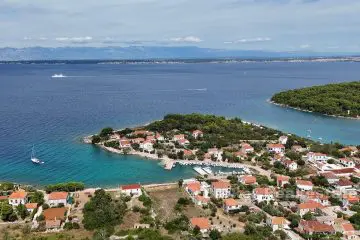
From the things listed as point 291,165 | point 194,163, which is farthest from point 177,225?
point 291,165

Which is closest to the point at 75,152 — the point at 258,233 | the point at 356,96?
the point at 258,233

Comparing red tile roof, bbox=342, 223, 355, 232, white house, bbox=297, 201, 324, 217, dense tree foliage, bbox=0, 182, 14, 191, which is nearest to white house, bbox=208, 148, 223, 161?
white house, bbox=297, 201, 324, 217

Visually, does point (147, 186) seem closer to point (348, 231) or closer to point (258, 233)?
point (258, 233)

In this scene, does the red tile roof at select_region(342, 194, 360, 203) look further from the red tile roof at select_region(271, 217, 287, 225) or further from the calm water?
the calm water

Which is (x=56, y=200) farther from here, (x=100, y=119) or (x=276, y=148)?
(x=100, y=119)

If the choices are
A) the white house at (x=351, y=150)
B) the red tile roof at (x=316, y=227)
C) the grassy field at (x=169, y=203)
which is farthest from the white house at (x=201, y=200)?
the white house at (x=351, y=150)
